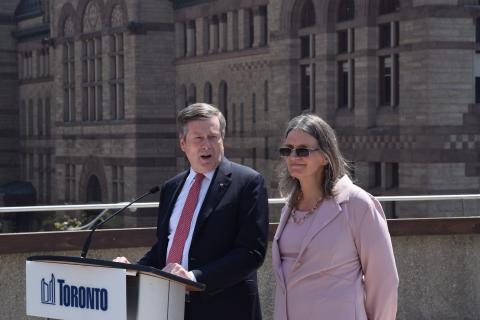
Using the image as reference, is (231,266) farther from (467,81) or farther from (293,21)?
(293,21)

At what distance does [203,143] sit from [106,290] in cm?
90

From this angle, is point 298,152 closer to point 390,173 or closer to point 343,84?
point 390,173

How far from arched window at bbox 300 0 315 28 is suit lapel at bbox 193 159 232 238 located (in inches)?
854

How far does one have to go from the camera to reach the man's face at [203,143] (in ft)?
18.1

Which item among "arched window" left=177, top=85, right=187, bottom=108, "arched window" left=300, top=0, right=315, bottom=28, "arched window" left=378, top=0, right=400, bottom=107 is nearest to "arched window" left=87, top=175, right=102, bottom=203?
"arched window" left=177, top=85, right=187, bottom=108

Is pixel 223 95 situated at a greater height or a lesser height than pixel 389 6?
lesser

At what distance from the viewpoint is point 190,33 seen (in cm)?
3422

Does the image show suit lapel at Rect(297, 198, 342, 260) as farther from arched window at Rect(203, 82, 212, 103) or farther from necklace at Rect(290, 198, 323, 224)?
arched window at Rect(203, 82, 212, 103)

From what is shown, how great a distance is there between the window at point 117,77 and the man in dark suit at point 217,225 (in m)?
31.1

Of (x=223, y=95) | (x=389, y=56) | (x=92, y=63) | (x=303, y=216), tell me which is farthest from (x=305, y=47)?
(x=303, y=216)

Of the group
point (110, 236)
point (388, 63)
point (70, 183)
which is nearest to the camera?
point (110, 236)

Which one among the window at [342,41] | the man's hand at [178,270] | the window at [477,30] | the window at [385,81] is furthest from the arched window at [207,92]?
the man's hand at [178,270]

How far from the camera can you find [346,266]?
5.13m

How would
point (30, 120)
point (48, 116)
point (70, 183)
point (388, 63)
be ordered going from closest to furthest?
point (388, 63)
point (70, 183)
point (48, 116)
point (30, 120)
